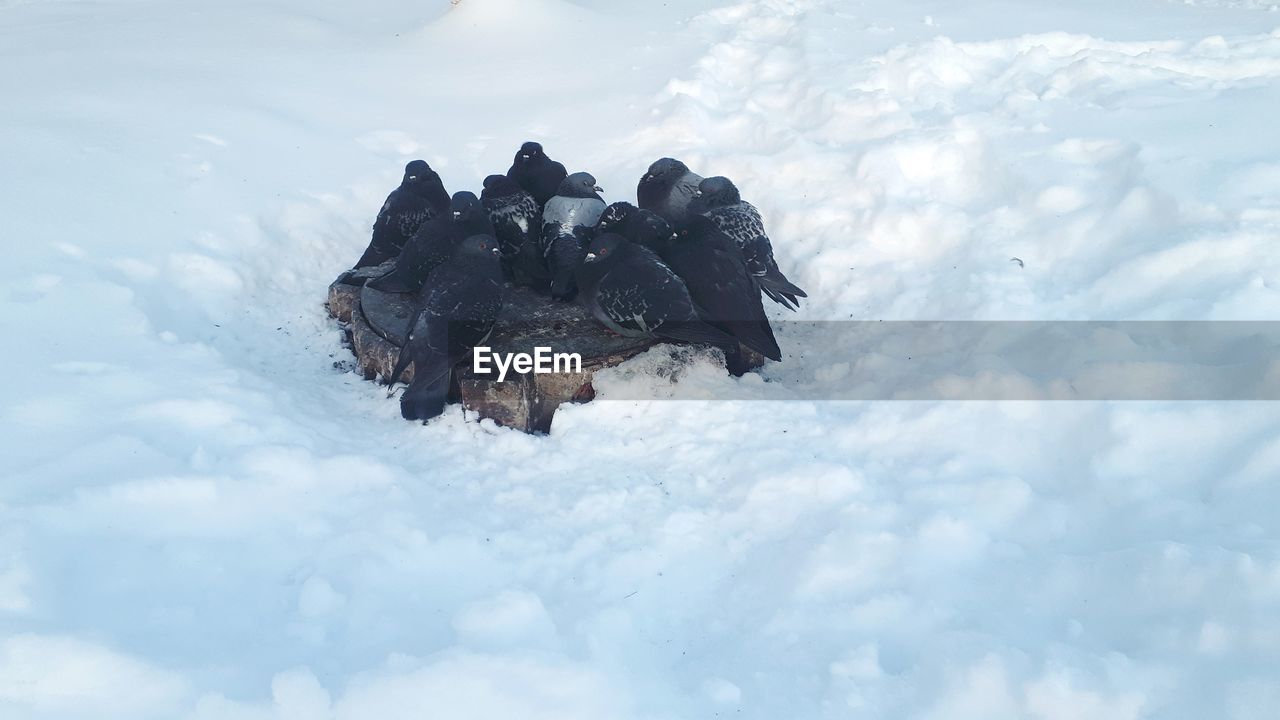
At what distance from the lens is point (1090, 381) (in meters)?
3.77

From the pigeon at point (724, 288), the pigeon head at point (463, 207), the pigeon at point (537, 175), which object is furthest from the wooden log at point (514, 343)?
the pigeon at point (537, 175)

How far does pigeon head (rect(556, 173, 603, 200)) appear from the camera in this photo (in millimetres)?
5438

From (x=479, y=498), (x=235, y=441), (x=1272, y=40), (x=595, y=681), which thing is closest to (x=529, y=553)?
(x=479, y=498)

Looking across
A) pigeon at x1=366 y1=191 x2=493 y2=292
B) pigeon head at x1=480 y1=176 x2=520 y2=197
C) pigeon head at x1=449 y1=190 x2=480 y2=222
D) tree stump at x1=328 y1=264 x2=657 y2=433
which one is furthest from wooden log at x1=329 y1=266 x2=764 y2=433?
pigeon head at x1=480 y1=176 x2=520 y2=197

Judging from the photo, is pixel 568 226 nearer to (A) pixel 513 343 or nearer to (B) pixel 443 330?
(A) pixel 513 343

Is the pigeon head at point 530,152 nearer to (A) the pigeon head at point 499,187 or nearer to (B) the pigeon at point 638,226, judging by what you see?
(A) the pigeon head at point 499,187

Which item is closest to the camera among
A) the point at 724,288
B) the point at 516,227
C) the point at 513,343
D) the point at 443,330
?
the point at 443,330

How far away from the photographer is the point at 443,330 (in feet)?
13.9

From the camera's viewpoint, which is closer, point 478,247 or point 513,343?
point 513,343

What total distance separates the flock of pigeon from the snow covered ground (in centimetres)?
28

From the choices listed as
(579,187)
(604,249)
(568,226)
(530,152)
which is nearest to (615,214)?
(568,226)

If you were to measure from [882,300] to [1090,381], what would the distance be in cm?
140

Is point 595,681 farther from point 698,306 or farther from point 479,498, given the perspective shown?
point 698,306

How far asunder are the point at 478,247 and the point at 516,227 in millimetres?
662
